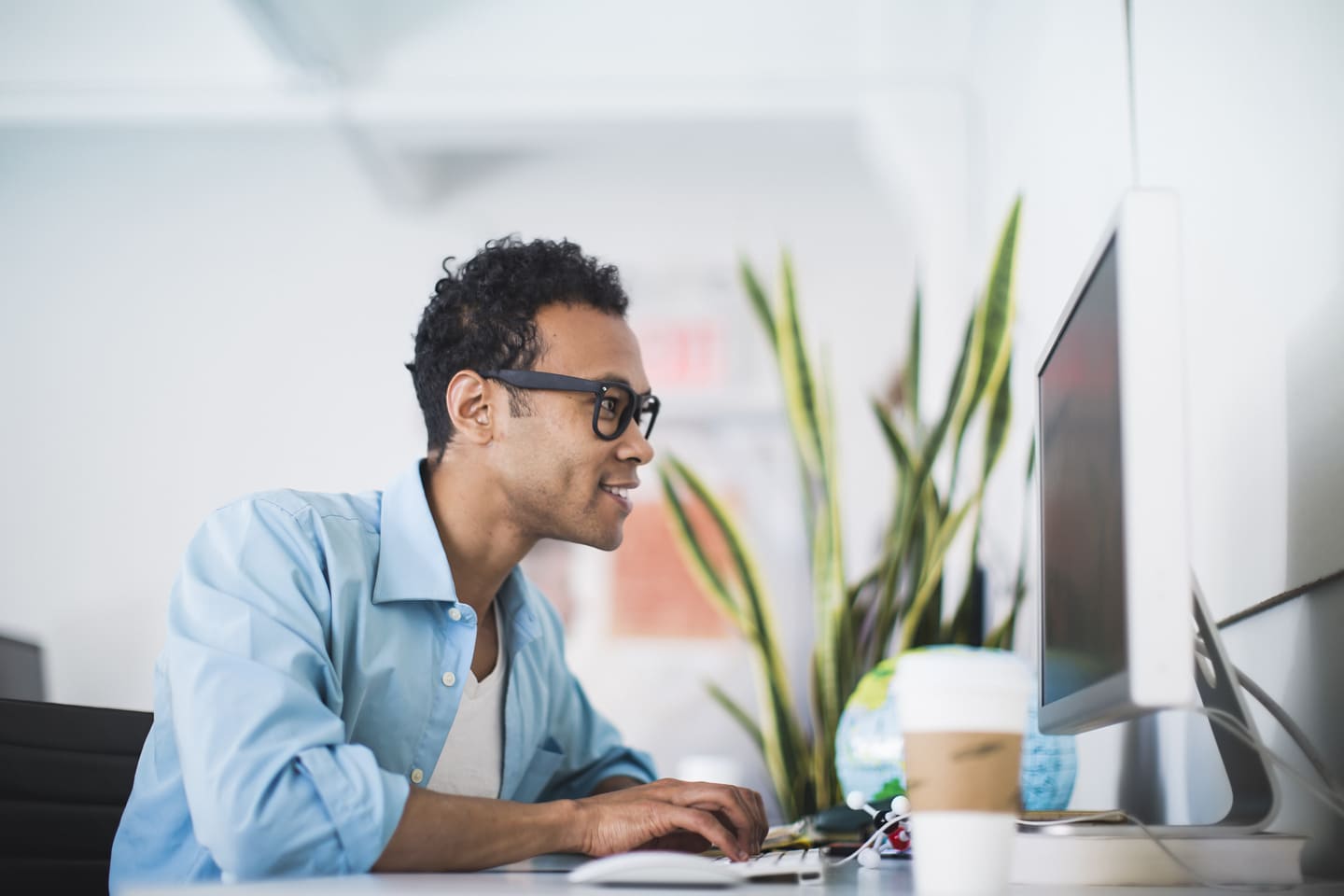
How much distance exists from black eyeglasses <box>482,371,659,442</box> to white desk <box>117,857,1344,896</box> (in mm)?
651

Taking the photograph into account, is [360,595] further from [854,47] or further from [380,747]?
[854,47]

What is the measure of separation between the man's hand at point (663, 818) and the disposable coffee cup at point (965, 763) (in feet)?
1.46

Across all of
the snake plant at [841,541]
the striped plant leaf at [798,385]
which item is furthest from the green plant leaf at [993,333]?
the striped plant leaf at [798,385]

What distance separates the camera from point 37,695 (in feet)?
7.11

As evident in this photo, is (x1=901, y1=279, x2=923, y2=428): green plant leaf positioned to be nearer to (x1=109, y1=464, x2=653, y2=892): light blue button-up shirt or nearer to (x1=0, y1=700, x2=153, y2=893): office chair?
(x1=109, y1=464, x2=653, y2=892): light blue button-up shirt

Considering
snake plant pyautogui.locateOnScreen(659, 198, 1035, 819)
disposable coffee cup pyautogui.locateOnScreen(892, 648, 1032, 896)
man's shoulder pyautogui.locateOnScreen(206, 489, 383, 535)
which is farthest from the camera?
snake plant pyautogui.locateOnScreen(659, 198, 1035, 819)

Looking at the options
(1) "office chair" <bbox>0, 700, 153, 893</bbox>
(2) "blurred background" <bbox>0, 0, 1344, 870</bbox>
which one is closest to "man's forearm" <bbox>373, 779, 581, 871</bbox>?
(1) "office chair" <bbox>0, 700, 153, 893</bbox>

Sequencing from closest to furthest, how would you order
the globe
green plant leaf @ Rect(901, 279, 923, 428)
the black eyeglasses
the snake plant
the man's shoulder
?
the man's shoulder → the globe → the black eyeglasses → the snake plant → green plant leaf @ Rect(901, 279, 923, 428)

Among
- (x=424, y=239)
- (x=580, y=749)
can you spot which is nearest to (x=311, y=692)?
(x=580, y=749)

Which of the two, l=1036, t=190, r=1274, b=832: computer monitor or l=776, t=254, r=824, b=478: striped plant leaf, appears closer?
l=1036, t=190, r=1274, b=832: computer monitor

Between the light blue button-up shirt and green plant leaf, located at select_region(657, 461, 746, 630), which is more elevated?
green plant leaf, located at select_region(657, 461, 746, 630)

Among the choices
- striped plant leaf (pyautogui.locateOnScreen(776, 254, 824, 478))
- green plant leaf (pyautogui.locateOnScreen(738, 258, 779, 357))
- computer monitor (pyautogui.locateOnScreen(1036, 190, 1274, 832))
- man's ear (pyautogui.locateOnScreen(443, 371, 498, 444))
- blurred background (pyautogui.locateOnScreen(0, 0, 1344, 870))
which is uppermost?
blurred background (pyautogui.locateOnScreen(0, 0, 1344, 870))

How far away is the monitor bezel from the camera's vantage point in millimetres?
735

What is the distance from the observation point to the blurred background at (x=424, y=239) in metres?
3.74
